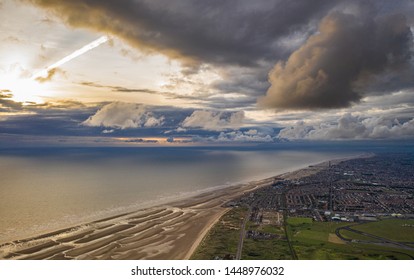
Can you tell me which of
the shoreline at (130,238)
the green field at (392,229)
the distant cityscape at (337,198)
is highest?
the green field at (392,229)

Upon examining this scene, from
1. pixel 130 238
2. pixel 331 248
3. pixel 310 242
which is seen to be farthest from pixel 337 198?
pixel 130 238

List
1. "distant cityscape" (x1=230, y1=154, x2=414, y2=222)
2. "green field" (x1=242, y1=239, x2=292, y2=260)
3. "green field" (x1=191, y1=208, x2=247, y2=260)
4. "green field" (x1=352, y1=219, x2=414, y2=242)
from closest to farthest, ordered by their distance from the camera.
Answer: "green field" (x1=242, y1=239, x2=292, y2=260) < "green field" (x1=191, y1=208, x2=247, y2=260) < "green field" (x1=352, y1=219, x2=414, y2=242) < "distant cityscape" (x1=230, y1=154, x2=414, y2=222)

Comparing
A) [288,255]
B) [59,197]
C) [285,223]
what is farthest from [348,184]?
[59,197]

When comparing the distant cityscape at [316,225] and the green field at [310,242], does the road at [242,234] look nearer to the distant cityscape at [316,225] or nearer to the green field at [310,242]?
the distant cityscape at [316,225]

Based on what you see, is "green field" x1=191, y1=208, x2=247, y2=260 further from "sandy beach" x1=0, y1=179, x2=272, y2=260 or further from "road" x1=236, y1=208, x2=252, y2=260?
"sandy beach" x1=0, y1=179, x2=272, y2=260

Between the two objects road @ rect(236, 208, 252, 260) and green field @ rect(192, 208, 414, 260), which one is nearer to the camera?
green field @ rect(192, 208, 414, 260)

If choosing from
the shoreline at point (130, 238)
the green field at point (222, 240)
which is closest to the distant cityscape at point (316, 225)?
the green field at point (222, 240)

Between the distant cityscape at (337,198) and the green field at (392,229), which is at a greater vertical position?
the green field at (392,229)

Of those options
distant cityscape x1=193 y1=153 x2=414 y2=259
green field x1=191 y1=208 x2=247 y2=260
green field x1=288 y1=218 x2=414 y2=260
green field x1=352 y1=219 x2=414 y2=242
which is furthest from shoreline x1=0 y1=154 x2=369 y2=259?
green field x1=352 y1=219 x2=414 y2=242
